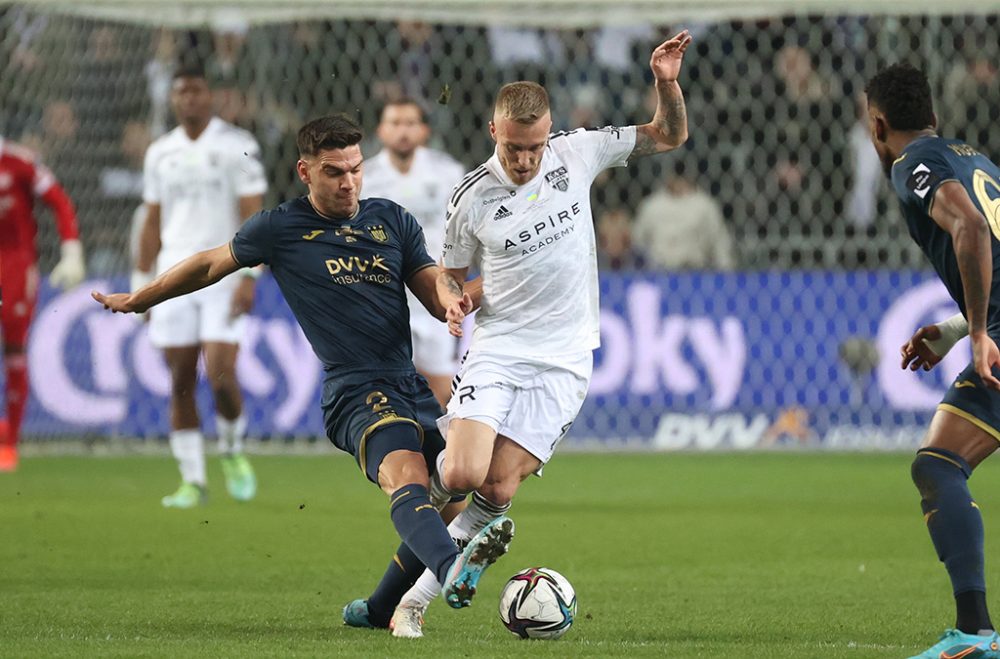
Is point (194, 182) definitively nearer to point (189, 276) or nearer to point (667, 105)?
point (189, 276)

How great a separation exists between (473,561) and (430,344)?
5.33 meters

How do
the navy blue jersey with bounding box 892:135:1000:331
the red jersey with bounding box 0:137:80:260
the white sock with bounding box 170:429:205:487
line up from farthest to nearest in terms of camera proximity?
the red jersey with bounding box 0:137:80:260 < the white sock with bounding box 170:429:205:487 < the navy blue jersey with bounding box 892:135:1000:331

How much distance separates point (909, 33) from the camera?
47.8ft

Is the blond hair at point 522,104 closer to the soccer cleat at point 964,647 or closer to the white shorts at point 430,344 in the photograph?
the soccer cleat at point 964,647

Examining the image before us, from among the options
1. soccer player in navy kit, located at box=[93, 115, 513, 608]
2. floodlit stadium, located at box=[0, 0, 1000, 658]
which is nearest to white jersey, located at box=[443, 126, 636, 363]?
soccer player in navy kit, located at box=[93, 115, 513, 608]

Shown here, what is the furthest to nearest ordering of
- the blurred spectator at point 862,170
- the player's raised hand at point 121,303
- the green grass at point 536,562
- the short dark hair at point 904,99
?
the blurred spectator at point 862,170, the player's raised hand at point 121,303, the green grass at point 536,562, the short dark hair at point 904,99

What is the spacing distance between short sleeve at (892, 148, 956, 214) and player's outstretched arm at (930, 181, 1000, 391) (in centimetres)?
6

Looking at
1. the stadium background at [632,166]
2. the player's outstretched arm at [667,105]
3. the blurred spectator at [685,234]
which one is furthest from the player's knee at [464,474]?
the blurred spectator at [685,234]

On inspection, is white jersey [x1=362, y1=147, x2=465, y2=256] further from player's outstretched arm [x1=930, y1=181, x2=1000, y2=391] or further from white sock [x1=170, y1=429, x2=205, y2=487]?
player's outstretched arm [x1=930, y1=181, x2=1000, y2=391]

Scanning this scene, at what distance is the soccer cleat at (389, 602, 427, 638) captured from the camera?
587cm

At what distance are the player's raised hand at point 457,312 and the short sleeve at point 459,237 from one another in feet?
1.55

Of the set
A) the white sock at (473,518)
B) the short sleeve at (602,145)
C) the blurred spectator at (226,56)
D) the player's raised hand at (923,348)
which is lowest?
the white sock at (473,518)

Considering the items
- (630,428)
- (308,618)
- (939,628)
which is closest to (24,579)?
(308,618)

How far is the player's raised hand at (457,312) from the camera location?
5.80 metres
